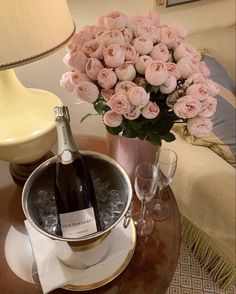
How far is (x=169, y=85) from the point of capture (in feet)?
1.92

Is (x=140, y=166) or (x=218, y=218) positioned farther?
(x=218, y=218)

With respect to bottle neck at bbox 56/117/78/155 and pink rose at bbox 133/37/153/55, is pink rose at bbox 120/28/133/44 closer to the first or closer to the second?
pink rose at bbox 133/37/153/55

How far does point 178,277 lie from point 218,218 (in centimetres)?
44

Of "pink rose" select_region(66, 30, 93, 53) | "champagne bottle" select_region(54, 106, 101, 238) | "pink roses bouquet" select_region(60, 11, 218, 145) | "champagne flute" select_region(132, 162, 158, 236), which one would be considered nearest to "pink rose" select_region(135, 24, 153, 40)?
"pink roses bouquet" select_region(60, 11, 218, 145)

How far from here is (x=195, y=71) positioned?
620 mm

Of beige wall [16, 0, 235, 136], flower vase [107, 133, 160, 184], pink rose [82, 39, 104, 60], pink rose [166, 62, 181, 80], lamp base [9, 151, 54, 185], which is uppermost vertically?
pink rose [82, 39, 104, 60]

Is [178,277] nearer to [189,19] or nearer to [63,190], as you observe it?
[63,190]

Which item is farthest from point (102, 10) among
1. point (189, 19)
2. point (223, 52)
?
point (223, 52)

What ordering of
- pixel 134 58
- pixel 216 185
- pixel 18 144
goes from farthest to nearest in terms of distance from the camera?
pixel 216 185 → pixel 18 144 → pixel 134 58

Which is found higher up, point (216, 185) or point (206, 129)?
point (206, 129)

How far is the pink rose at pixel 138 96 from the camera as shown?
56cm

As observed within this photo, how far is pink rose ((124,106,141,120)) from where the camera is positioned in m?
0.59

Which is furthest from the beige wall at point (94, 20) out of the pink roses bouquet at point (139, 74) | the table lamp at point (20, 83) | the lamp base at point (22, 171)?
the pink roses bouquet at point (139, 74)

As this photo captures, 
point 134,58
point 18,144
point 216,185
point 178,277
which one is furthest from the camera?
point 178,277
